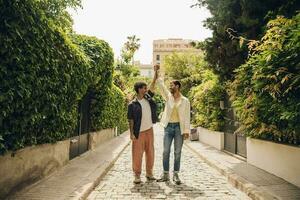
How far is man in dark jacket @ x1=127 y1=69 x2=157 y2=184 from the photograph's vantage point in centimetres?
703

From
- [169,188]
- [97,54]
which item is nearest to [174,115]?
[169,188]

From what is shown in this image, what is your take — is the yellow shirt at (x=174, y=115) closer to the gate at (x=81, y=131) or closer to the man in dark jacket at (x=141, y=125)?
the man in dark jacket at (x=141, y=125)

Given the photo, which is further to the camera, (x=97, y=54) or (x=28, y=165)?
(x=97, y=54)

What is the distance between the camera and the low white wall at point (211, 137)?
45.9 feet

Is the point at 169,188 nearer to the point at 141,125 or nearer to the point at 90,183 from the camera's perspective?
the point at 141,125

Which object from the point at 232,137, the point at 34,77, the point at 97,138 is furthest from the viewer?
the point at 97,138

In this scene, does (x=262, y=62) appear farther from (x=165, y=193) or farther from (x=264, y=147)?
(x=165, y=193)

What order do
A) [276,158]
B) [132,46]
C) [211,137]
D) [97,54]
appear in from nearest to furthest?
[276,158], [97,54], [211,137], [132,46]

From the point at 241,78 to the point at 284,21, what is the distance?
9.27 feet

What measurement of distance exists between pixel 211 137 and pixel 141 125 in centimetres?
924

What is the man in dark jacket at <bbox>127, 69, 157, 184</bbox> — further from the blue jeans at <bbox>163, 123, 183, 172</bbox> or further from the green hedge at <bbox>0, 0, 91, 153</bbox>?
the green hedge at <bbox>0, 0, 91, 153</bbox>

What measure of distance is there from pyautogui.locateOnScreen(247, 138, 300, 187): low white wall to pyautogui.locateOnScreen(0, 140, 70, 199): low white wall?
5.15 meters

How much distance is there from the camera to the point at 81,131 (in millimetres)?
11961

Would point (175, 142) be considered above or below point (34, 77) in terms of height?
below
